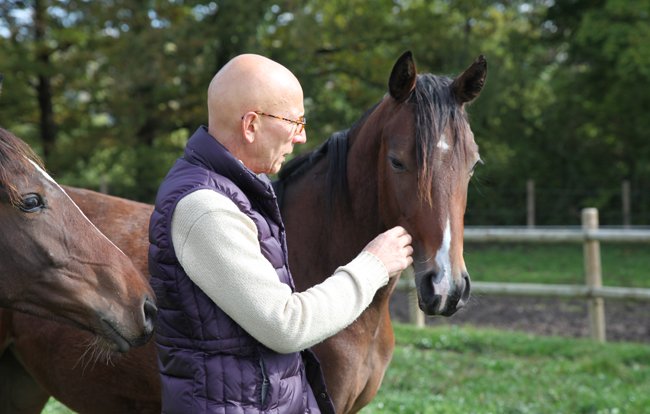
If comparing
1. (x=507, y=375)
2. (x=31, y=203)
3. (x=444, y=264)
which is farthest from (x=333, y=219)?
(x=507, y=375)

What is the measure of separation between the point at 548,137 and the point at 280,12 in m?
8.28

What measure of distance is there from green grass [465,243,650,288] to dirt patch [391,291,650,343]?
172 cm

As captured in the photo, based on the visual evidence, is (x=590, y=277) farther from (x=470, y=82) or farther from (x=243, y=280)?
(x=243, y=280)

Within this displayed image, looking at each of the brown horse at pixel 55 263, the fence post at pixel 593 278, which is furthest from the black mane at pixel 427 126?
the fence post at pixel 593 278

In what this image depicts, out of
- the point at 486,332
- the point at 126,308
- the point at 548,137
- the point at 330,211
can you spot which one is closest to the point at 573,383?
the point at 486,332

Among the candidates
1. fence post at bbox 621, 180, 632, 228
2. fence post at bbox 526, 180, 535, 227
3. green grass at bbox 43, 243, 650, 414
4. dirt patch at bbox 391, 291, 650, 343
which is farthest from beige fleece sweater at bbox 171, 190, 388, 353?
fence post at bbox 621, 180, 632, 228

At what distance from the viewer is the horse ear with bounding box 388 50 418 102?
2.70 meters

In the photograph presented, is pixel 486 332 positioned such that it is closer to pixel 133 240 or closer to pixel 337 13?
pixel 133 240

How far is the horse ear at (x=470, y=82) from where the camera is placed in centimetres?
272

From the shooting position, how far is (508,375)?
649 centimetres

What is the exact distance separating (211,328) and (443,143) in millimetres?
1088

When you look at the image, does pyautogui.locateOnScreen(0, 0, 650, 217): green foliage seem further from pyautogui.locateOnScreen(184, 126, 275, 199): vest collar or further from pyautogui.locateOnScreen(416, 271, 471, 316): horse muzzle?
pyautogui.locateOnScreen(184, 126, 275, 199): vest collar

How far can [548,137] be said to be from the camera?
20.8 meters

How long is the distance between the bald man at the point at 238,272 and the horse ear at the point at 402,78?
2.48 ft
